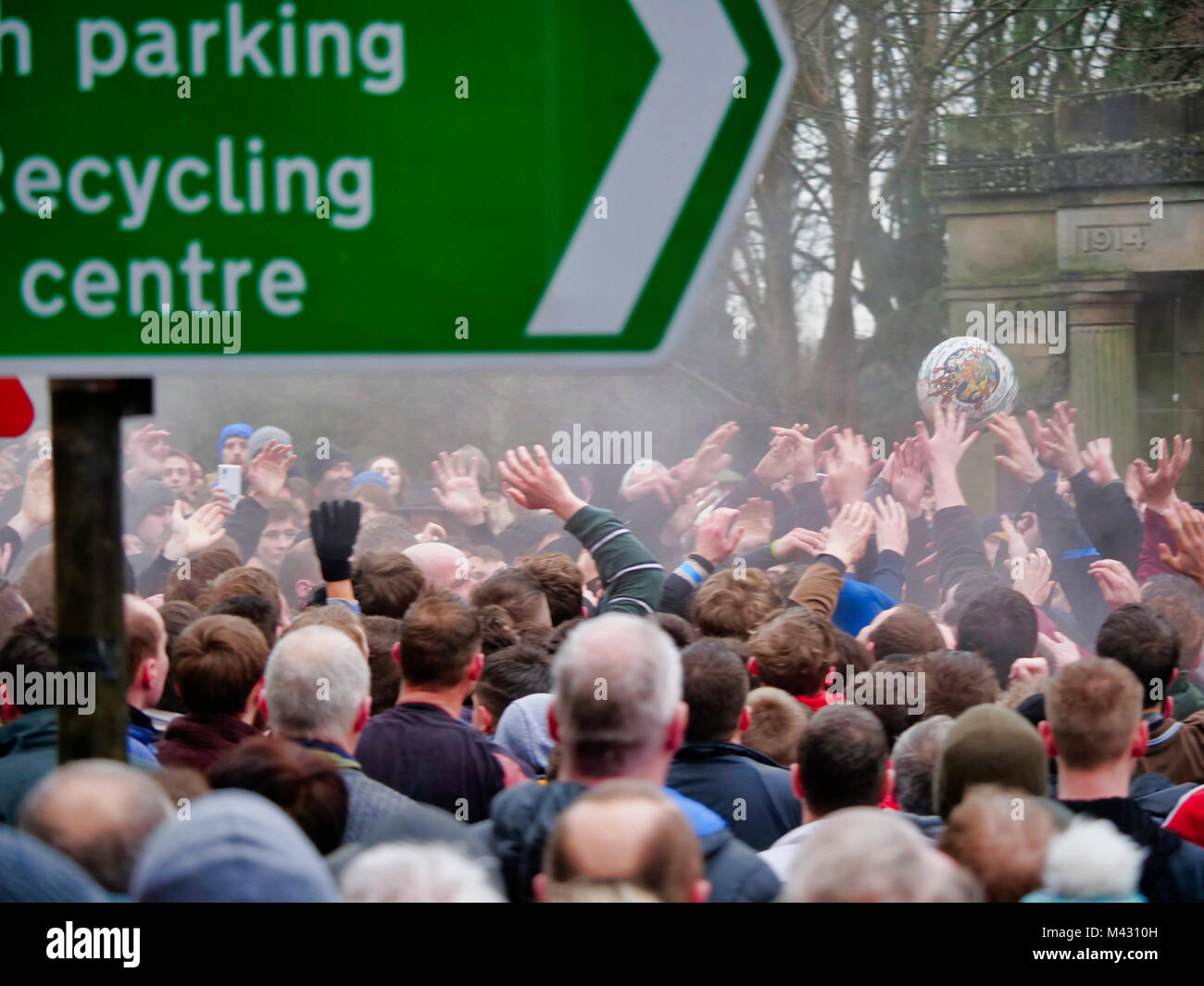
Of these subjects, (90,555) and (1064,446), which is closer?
(90,555)

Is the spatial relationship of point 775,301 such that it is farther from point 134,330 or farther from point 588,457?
point 134,330

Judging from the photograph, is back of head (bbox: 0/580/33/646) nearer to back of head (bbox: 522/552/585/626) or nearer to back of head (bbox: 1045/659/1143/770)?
back of head (bbox: 522/552/585/626)

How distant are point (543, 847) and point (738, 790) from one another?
961 millimetres

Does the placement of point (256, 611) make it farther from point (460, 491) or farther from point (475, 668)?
point (460, 491)

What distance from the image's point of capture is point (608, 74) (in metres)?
1.26

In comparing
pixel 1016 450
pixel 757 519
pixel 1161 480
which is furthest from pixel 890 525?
pixel 757 519

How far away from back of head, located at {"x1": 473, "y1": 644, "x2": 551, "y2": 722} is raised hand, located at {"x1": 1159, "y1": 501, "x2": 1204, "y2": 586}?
5.48 feet

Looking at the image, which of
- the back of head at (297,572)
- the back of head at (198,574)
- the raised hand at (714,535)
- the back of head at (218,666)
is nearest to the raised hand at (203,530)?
the back of head at (297,572)

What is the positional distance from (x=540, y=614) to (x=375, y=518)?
1.99 metres

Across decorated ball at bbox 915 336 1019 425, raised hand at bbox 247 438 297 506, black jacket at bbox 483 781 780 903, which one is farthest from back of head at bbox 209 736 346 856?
decorated ball at bbox 915 336 1019 425

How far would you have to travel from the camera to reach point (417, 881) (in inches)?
53.8

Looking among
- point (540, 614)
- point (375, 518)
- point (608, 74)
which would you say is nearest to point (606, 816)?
point (608, 74)

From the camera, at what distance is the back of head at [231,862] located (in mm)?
1298

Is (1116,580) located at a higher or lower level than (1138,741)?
higher
